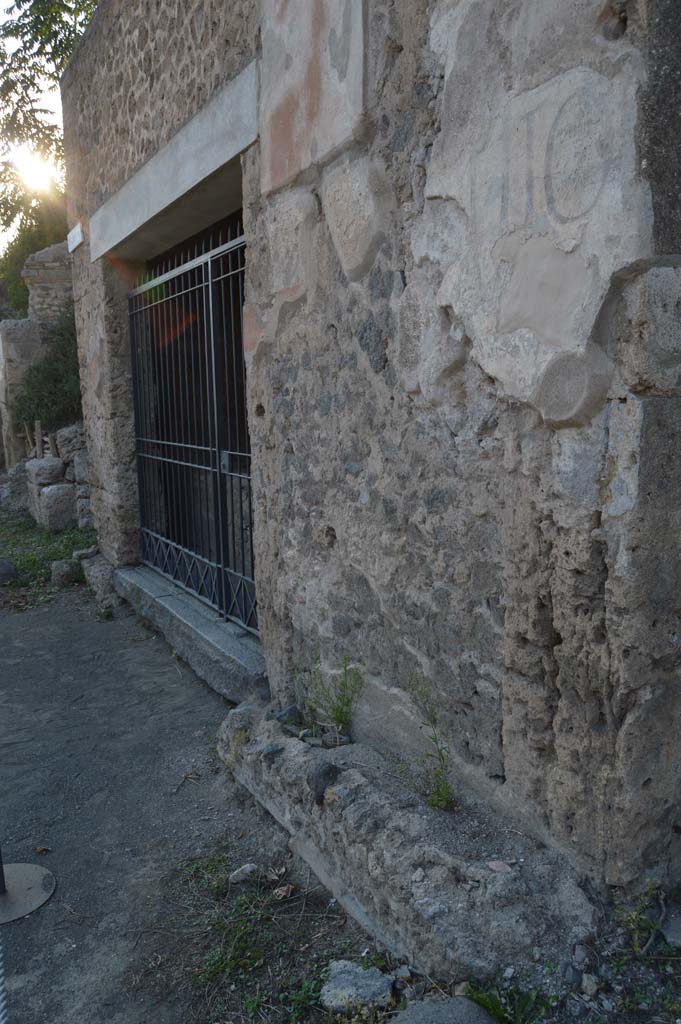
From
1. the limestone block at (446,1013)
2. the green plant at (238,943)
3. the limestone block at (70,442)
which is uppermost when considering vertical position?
the limestone block at (70,442)

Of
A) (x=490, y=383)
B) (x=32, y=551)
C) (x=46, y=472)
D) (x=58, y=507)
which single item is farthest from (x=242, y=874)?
(x=46, y=472)

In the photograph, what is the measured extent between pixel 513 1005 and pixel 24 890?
1.63 meters

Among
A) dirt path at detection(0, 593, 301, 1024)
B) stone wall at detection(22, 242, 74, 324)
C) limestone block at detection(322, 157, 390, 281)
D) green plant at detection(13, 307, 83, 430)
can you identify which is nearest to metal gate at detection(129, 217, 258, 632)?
dirt path at detection(0, 593, 301, 1024)

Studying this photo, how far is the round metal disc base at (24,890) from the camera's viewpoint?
242cm

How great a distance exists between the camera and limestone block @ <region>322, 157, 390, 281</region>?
90.2 inches

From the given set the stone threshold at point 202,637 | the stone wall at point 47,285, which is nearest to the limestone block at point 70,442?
the stone wall at point 47,285

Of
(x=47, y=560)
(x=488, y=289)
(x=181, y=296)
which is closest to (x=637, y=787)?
(x=488, y=289)

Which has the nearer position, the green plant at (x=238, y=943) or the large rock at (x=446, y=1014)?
the large rock at (x=446, y=1014)

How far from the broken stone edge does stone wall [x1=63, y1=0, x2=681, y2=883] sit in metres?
0.12

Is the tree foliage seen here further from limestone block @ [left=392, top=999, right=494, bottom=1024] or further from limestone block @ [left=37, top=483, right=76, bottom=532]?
limestone block @ [left=392, top=999, right=494, bottom=1024]

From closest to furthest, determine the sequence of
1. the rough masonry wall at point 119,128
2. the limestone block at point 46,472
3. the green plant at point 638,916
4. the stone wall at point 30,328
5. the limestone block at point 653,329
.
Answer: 1. the limestone block at point 653,329
2. the green plant at point 638,916
3. the rough masonry wall at point 119,128
4. the limestone block at point 46,472
5. the stone wall at point 30,328

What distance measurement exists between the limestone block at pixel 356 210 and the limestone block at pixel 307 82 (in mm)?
95

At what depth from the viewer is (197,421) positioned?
190 inches

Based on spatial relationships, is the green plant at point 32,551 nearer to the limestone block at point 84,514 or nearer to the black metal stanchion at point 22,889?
the limestone block at point 84,514
